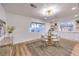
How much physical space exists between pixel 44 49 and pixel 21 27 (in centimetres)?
51

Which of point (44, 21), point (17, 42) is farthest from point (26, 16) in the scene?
point (17, 42)

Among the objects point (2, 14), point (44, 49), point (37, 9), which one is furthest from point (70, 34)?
point (2, 14)

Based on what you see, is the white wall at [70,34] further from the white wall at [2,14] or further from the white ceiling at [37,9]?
the white wall at [2,14]

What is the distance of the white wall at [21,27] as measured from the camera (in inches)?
79.5

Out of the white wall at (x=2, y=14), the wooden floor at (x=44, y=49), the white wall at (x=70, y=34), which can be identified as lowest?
the wooden floor at (x=44, y=49)

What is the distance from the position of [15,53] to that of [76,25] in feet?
3.53

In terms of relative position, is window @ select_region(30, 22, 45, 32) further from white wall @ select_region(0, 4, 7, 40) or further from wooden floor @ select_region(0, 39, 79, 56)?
white wall @ select_region(0, 4, 7, 40)

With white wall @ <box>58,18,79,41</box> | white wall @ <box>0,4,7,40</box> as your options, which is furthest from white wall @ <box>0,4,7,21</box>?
white wall @ <box>58,18,79,41</box>

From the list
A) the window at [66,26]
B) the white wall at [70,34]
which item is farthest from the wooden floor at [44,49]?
the window at [66,26]

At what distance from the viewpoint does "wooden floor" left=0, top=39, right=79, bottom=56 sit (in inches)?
78.8

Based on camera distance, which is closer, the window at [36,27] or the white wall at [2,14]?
the white wall at [2,14]

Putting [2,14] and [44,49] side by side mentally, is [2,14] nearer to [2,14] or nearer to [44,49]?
[2,14]

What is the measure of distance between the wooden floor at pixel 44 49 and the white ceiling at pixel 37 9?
1.41 ft

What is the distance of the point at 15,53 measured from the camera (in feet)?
6.55
